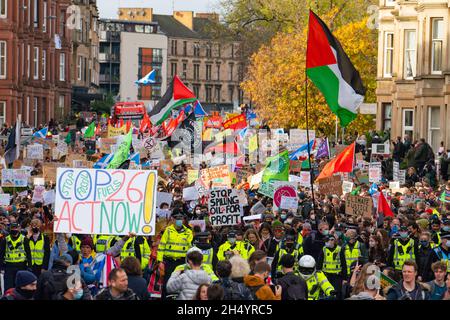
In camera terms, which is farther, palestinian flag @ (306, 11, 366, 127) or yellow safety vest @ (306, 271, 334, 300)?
palestinian flag @ (306, 11, 366, 127)

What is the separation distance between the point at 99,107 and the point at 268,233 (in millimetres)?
76536

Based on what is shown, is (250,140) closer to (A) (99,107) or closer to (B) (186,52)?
(A) (99,107)

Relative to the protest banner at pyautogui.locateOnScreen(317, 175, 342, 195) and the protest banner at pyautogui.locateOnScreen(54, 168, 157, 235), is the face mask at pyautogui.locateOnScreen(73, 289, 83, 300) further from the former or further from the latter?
the protest banner at pyautogui.locateOnScreen(317, 175, 342, 195)

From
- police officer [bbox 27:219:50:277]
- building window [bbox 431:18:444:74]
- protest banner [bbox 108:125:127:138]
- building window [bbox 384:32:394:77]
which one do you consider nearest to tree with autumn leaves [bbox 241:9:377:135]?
building window [bbox 384:32:394:77]

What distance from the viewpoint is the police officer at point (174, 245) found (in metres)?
20.1

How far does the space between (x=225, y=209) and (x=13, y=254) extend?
4.33 metres

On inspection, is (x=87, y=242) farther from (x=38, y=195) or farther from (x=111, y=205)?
(x=38, y=195)

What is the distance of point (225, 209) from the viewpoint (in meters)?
23.4

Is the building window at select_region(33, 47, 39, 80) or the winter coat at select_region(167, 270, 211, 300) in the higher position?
the building window at select_region(33, 47, 39, 80)

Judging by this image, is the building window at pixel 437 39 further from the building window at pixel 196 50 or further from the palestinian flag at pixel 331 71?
the building window at pixel 196 50

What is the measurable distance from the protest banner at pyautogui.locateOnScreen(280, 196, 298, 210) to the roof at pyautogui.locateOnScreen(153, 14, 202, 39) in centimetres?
14470

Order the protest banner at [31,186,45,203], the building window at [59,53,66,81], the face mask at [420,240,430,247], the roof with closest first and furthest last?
the face mask at [420,240,430,247], the protest banner at [31,186,45,203], the building window at [59,53,66,81], the roof

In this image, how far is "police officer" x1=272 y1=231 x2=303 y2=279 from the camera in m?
18.5

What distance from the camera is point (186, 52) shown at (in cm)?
17262
